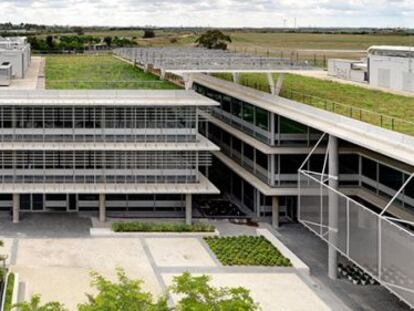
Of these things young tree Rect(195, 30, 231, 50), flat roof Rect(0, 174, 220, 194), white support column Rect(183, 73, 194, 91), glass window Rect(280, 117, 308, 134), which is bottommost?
flat roof Rect(0, 174, 220, 194)

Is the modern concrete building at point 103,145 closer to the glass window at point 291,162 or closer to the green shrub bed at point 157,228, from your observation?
the green shrub bed at point 157,228

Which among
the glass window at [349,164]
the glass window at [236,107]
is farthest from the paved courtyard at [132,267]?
the glass window at [236,107]

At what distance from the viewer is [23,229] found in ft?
135

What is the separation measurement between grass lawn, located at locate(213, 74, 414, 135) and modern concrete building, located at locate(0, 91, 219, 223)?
6876 millimetres

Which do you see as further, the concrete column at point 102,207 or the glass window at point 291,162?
the concrete column at point 102,207

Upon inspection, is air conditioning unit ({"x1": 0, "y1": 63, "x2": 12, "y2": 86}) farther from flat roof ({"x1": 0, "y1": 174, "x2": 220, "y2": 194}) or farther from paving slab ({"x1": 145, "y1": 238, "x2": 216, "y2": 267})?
paving slab ({"x1": 145, "y1": 238, "x2": 216, "y2": 267})

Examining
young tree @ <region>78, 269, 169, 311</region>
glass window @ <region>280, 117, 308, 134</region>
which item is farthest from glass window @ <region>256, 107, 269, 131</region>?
young tree @ <region>78, 269, 169, 311</region>

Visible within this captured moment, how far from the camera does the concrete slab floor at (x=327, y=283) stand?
99.7 feet

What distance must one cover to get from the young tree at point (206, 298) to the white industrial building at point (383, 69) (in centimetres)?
3086

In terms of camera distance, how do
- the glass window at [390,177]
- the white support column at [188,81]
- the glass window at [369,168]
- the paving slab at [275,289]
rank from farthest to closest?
the white support column at [188,81]
the glass window at [369,168]
the glass window at [390,177]
the paving slab at [275,289]

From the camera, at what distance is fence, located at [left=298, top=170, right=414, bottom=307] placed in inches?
993

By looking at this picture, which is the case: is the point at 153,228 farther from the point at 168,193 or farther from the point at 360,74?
the point at 360,74

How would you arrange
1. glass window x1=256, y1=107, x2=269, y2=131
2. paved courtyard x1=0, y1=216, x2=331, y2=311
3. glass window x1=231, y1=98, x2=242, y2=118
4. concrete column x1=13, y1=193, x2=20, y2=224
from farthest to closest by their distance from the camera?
glass window x1=231, y1=98, x2=242, y2=118, glass window x1=256, y1=107, x2=269, y2=131, concrete column x1=13, y1=193, x2=20, y2=224, paved courtyard x1=0, y1=216, x2=331, y2=311

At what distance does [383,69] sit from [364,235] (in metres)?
26.5
